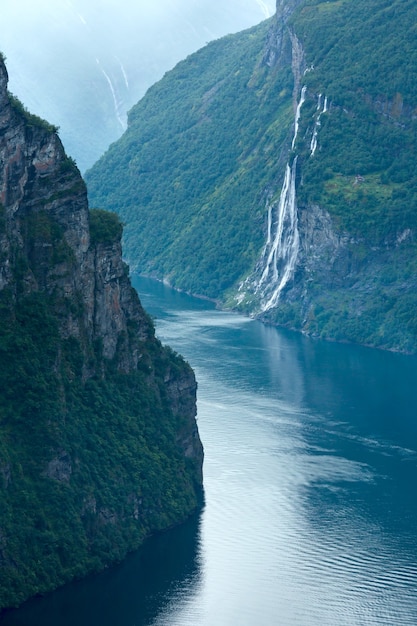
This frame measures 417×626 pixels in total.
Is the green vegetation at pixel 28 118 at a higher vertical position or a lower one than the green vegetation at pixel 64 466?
higher

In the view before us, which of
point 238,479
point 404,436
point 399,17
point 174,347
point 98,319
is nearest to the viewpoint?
point 98,319

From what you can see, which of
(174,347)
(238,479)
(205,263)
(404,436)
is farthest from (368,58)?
(238,479)

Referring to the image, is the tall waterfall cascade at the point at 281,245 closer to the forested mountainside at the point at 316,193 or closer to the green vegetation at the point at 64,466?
the forested mountainside at the point at 316,193

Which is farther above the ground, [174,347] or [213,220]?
[213,220]

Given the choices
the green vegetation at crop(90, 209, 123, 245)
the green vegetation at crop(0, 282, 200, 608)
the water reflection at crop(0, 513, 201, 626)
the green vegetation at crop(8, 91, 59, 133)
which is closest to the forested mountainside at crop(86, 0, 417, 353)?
the green vegetation at crop(90, 209, 123, 245)

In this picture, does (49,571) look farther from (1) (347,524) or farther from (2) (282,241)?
(2) (282,241)

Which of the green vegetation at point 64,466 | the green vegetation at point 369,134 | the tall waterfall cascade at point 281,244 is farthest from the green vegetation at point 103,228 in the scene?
the tall waterfall cascade at point 281,244

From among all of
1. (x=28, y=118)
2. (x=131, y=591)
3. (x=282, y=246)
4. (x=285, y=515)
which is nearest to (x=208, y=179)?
(x=282, y=246)
